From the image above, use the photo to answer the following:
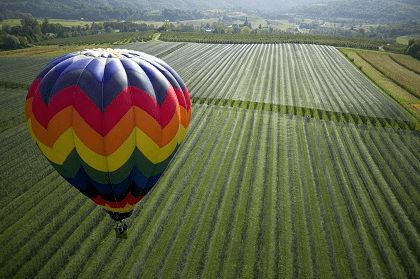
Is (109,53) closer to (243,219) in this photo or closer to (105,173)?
(105,173)

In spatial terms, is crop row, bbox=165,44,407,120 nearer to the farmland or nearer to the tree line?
the farmland

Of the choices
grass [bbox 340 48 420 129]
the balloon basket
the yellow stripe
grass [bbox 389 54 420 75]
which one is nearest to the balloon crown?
the yellow stripe

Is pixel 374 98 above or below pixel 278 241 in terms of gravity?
above

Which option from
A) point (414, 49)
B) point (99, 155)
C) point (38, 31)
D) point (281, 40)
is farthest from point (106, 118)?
point (38, 31)

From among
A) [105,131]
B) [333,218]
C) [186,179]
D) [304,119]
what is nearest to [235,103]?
[304,119]

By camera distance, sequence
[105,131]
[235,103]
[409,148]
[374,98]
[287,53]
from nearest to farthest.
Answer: [105,131] → [409,148] → [235,103] → [374,98] → [287,53]

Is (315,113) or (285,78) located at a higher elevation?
(285,78)

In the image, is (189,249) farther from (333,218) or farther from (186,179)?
(333,218)
